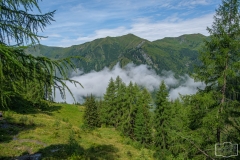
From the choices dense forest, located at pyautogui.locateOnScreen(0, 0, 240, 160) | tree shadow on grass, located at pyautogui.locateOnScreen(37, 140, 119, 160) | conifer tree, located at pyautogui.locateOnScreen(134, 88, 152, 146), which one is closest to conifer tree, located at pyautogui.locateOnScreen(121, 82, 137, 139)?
conifer tree, located at pyautogui.locateOnScreen(134, 88, 152, 146)

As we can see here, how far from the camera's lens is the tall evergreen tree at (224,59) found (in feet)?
39.6

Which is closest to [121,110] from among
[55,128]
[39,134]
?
[55,128]

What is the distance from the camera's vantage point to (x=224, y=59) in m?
12.2

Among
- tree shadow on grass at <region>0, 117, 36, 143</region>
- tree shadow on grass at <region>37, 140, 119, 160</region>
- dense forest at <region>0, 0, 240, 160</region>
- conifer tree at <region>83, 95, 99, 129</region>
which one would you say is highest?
dense forest at <region>0, 0, 240, 160</region>

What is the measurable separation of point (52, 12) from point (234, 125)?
13062 mm

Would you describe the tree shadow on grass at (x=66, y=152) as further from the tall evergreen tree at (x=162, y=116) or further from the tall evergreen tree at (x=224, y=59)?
the tall evergreen tree at (x=162, y=116)

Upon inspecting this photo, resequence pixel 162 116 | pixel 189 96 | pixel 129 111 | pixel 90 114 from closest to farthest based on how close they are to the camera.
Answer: pixel 189 96 → pixel 162 116 → pixel 129 111 → pixel 90 114

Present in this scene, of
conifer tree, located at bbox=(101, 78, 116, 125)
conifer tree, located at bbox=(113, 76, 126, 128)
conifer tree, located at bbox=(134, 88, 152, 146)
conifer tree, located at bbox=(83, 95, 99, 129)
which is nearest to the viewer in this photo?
conifer tree, located at bbox=(134, 88, 152, 146)

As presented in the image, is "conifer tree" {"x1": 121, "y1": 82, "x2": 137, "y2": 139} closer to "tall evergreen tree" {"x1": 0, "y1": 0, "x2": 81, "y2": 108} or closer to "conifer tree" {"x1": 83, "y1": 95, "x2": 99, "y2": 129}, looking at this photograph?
"conifer tree" {"x1": 83, "y1": 95, "x2": 99, "y2": 129}

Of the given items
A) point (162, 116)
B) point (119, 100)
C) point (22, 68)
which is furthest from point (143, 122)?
point (22, 68)

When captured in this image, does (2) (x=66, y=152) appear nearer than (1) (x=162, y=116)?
Yes

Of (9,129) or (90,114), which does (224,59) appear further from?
(90,114)

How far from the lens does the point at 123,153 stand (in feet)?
70.2

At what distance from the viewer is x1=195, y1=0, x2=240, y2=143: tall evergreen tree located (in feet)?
39.6
